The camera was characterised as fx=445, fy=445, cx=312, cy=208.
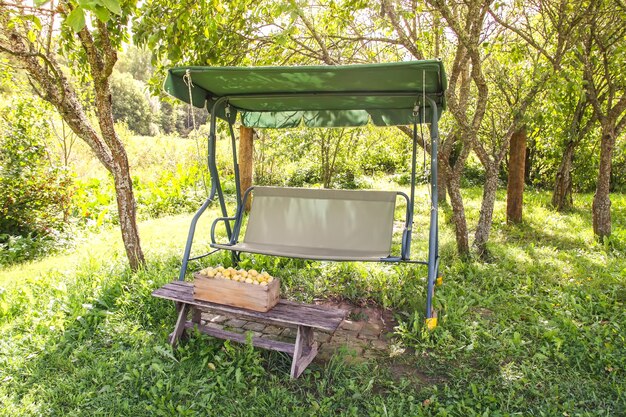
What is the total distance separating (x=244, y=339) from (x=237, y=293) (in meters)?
0.34

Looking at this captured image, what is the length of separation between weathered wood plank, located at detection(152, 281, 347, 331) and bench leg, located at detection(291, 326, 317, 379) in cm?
10

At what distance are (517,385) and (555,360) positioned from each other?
472 mm

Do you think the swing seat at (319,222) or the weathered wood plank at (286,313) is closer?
the weathered wood plank at (286,313)

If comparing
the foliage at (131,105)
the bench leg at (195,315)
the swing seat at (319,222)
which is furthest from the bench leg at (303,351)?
the foliage at (131,105)

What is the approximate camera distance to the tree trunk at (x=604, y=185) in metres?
6.00

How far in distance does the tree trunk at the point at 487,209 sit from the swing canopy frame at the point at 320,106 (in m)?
1.35

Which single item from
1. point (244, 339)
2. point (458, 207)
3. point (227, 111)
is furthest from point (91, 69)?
point (458, 207)

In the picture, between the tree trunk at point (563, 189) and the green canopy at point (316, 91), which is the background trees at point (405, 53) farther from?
the green canopy at point (316, 91)

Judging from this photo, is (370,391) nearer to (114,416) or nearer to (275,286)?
(275,286)

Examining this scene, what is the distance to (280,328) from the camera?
3734mm

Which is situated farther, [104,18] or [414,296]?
[414,296]

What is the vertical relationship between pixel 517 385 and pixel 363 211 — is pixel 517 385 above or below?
below

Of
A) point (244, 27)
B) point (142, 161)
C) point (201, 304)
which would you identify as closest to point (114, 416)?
point (201, 304)

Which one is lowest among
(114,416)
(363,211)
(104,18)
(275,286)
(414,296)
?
(114,416)
